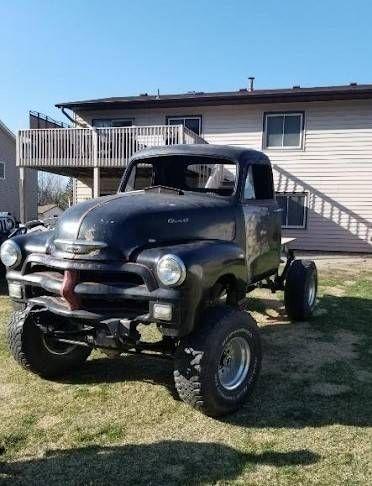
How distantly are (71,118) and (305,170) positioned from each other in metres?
9.43

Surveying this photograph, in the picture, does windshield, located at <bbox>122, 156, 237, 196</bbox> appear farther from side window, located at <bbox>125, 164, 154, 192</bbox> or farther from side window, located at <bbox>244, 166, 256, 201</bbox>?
side window, located at <bbox>244, 166, 256, 201</bbox>

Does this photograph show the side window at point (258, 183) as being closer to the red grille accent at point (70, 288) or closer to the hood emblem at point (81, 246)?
the hood emblem at point (81, 246)

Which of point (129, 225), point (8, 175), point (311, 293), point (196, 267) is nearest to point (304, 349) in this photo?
point (311, 293)

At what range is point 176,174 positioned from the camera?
566cm

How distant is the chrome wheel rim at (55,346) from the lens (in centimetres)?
469

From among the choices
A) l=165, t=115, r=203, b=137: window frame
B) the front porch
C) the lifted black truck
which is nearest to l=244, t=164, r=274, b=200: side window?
the lifted black truck

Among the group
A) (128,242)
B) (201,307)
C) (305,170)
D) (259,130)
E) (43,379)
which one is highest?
(259,130)

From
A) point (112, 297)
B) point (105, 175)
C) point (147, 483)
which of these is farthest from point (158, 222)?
point (105, 175)

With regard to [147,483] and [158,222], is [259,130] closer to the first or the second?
[158,222]

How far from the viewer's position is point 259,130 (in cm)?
1727

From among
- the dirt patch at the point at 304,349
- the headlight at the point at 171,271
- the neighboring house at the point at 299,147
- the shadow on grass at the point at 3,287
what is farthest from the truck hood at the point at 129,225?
the neighboring house at the point at 299,147

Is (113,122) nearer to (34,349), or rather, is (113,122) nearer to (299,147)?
(299,147)

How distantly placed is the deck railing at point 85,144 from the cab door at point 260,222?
387 inches

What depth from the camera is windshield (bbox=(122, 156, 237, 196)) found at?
5516mm
